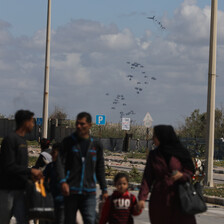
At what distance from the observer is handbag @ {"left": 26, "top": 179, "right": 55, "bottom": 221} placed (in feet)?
25.2

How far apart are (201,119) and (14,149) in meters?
52.1

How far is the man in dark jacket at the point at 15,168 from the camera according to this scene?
7324 mm

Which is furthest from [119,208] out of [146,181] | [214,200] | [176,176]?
[214,200]

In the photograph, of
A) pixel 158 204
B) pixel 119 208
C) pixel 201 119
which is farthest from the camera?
pixel 201 119

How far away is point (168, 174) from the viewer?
703cm

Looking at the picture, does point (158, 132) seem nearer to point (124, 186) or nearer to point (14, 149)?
point (124, 186)

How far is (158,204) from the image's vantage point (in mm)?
6988

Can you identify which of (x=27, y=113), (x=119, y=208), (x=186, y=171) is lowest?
(x=119, y=208)

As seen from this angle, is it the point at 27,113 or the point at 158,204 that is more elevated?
the point at 27,113

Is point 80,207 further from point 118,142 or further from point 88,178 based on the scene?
point 118,142

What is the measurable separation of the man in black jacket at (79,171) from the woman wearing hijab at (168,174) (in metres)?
0.66

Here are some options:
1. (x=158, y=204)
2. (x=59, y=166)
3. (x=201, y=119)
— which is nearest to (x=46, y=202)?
(x=59, y=166)

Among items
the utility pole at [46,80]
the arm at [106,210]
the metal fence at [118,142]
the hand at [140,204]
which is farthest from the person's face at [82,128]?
the metal fence at [118,142]

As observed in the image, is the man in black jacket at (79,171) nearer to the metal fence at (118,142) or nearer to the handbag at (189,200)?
the handbag at (189,200)
